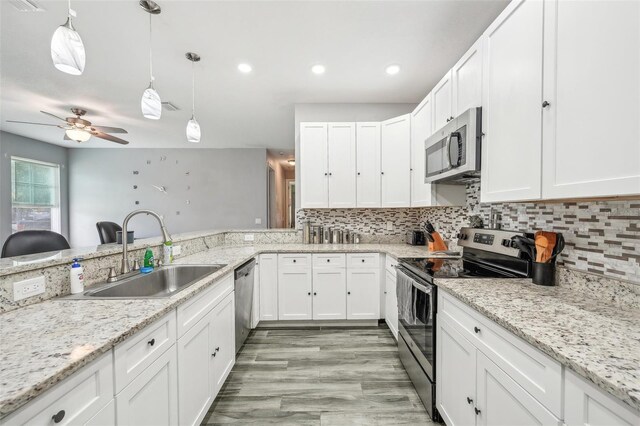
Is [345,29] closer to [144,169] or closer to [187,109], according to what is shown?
[187,109]

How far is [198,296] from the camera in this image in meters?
1.44

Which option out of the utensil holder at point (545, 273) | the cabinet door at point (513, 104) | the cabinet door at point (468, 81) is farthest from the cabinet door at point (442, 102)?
the utensil holder at point (545, 273)

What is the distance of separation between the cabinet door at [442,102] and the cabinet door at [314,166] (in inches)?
48.5

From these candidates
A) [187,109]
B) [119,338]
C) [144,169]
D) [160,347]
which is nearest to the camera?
[119,338]

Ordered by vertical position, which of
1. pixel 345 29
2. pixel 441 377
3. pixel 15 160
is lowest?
pixel 441 377

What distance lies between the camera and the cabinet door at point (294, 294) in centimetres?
283

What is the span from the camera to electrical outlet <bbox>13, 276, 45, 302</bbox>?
1.07 metres

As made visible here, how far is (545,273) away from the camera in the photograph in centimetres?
137

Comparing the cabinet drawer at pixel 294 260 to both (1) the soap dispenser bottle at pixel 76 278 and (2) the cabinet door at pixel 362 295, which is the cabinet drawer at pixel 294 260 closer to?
(2) the cabinet door at pixel 362 295

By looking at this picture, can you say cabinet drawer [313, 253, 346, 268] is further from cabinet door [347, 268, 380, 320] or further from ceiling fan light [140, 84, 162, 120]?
ceiling fan light [140, 84, 162, 120]

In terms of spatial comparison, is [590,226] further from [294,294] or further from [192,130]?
[192,130]

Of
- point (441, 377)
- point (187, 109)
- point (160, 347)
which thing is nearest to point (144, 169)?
point (187, 109)

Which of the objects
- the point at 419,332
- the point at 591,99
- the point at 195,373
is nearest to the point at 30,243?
the point at 195,373

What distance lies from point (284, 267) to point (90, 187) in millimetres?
5909
